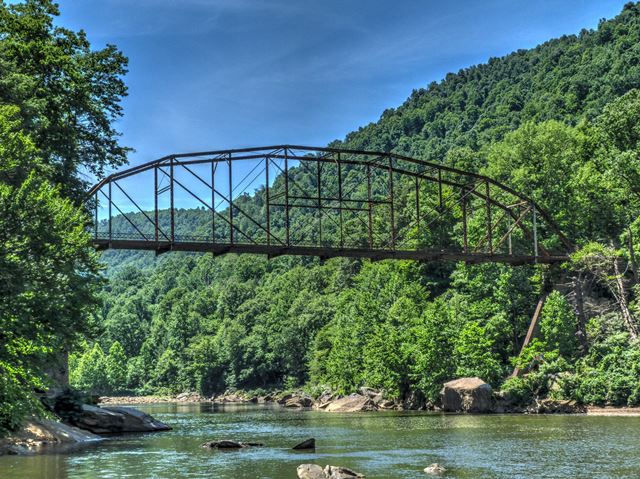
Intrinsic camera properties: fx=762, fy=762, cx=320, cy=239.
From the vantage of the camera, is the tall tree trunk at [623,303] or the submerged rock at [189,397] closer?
the tall tree trunk at [623,303]

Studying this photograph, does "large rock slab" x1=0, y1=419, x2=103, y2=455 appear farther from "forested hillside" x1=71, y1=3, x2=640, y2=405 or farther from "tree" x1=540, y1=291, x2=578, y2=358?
"tree" x1=540, y1=291, x2=578, y2=358

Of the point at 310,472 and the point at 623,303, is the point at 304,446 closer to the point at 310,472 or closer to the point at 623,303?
the point at 310,472

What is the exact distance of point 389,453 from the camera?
3344cm

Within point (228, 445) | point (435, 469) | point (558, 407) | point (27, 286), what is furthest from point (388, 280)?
point (27, 286)

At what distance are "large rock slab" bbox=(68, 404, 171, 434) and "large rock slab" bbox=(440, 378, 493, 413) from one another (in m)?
22.7

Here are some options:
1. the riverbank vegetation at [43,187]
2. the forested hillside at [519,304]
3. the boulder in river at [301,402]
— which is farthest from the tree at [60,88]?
the boulder in river at [301,402]

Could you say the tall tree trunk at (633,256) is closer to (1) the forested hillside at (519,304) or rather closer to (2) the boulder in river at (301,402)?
(1) the forested hillside at (519,304)

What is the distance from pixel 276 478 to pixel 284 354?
93.0 metres

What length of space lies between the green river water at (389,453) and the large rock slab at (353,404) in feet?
73.8

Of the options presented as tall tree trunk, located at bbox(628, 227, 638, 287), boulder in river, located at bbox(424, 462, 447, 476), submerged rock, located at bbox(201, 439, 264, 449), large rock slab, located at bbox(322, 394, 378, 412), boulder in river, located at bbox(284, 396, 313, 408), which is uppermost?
tall tree trunk, located at bbox(628, 227, 638, 287)

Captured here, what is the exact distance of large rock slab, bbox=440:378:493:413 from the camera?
59.1 meters

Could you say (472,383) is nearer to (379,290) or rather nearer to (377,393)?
(377,393)

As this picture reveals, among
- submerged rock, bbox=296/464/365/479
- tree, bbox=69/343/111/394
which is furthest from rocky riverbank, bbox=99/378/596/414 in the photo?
tree, bbox=69/343/111/394

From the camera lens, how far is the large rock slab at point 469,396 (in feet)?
194
